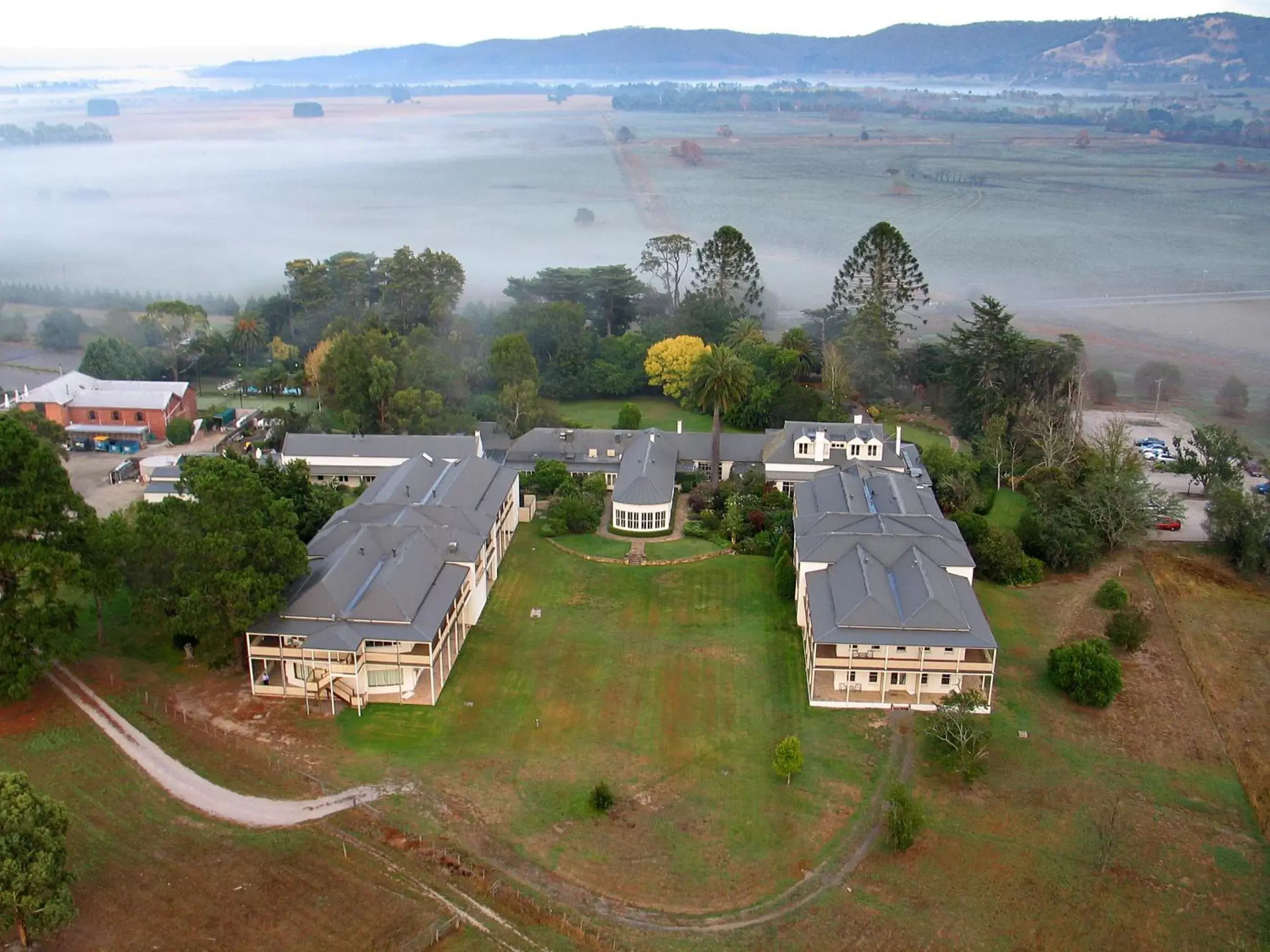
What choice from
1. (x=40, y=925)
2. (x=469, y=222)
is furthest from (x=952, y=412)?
(x=469, y=222)

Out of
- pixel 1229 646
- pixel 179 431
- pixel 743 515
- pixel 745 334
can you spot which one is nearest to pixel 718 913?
pixel 1229 646

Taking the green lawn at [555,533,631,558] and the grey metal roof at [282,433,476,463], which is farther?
the grey metal roof at [282,433,476,463]

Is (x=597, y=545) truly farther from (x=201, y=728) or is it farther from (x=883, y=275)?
(x=883, y=275)

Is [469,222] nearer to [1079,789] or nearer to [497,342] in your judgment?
[497,342]

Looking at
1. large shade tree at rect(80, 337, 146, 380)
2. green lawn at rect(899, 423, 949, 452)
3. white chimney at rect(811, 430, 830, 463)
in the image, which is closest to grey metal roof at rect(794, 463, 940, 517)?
white chimney at rect(811, 430, 830, 463)

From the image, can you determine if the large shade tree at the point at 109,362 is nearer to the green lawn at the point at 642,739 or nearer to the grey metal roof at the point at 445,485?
the grey metal roof at the point at 445,485

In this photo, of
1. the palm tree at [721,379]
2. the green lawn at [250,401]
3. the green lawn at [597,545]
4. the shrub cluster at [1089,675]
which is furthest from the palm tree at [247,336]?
the shrub cluster at [1089,675]

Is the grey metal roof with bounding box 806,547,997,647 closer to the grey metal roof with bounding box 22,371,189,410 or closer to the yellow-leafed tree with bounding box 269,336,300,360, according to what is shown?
the grey metal roof with bounding box 22,371,189,410
